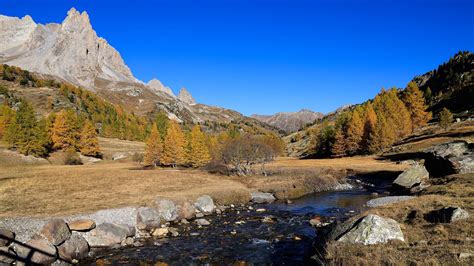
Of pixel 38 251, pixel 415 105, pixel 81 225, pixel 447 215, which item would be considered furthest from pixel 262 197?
pixel 415 105

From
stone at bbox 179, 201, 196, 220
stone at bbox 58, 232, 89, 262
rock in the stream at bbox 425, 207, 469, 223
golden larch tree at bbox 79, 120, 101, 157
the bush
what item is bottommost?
stone at bbox 58, 232, 89, 262

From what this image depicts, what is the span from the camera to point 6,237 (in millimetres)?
20516

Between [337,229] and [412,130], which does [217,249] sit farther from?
[412,130]

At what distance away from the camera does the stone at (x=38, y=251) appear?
1991cm

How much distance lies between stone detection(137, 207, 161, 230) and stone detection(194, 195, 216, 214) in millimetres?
6149

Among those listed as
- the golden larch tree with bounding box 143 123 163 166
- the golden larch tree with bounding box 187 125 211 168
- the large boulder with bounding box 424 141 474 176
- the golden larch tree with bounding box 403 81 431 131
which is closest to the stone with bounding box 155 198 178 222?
the large boulder with bounding box 424 141 474 176

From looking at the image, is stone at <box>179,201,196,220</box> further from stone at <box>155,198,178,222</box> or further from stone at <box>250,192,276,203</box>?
stone at <box>250,192,276,203</box>

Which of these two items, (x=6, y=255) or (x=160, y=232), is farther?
(x=160, y=232)

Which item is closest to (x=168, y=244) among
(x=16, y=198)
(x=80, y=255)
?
(x=80, y=255)

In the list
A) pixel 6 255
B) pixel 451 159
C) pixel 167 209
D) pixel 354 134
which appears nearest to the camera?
pixel 6 255

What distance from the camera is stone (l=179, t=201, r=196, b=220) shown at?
1287 inches

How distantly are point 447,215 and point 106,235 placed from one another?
22952 millimetres

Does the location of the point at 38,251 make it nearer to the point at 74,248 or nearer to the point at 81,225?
the point at 74,248

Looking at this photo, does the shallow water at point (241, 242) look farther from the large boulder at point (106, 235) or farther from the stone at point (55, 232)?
the stone at point (55, 232)
